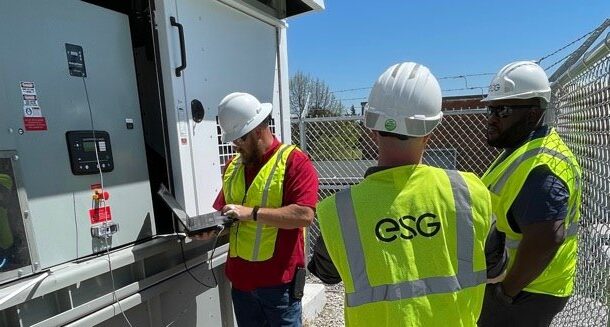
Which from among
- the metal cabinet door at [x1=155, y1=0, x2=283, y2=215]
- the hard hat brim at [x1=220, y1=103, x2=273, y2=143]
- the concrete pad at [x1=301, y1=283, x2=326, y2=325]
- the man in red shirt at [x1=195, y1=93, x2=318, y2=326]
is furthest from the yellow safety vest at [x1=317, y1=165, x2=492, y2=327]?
the concrete pad at [x1=301, y1=283, x2=326, y2=325]

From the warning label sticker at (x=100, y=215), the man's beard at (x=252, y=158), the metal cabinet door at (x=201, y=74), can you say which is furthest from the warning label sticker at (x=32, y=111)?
the man's beard at (x=252, y=158)

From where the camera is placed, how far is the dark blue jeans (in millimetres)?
2400

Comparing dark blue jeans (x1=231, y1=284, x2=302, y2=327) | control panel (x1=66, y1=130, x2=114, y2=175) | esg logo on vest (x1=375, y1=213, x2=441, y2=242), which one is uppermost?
control panel (x1=66, y1=130, x2=114, y2=175)

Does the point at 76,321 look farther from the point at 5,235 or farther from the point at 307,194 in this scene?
the point at 307,194

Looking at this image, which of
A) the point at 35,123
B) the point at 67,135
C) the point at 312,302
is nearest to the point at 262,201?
the point at 67,135

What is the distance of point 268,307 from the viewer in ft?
7.93

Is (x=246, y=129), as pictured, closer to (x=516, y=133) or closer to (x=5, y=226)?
(x=5, y=226)

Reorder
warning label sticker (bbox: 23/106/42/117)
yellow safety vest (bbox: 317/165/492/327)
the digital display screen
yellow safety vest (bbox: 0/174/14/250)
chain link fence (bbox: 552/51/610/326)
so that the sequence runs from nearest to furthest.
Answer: yellow safety vest (bbox: 317/165/492/327) < yellow safety vest (bbox: 0/174/14/250) < warning label sticker (bbox: 23/106/42/117) < chain link fence (bbox: 552/51/610/326) < the digital display screen

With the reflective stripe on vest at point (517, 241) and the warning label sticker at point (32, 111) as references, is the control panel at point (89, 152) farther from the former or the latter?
the reflective stripe on vest at point (517, 241)

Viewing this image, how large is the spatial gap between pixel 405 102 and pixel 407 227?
15.3 inches

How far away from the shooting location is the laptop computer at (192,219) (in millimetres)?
2275

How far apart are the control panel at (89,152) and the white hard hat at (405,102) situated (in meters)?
1.45

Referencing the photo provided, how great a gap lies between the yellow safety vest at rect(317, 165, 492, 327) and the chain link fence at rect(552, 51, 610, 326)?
0.91 metres

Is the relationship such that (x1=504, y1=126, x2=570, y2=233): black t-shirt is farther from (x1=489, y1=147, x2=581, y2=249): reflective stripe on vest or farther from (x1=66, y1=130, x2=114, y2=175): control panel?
(x1=66, y1=130, x2=114, y2=175): control panel
